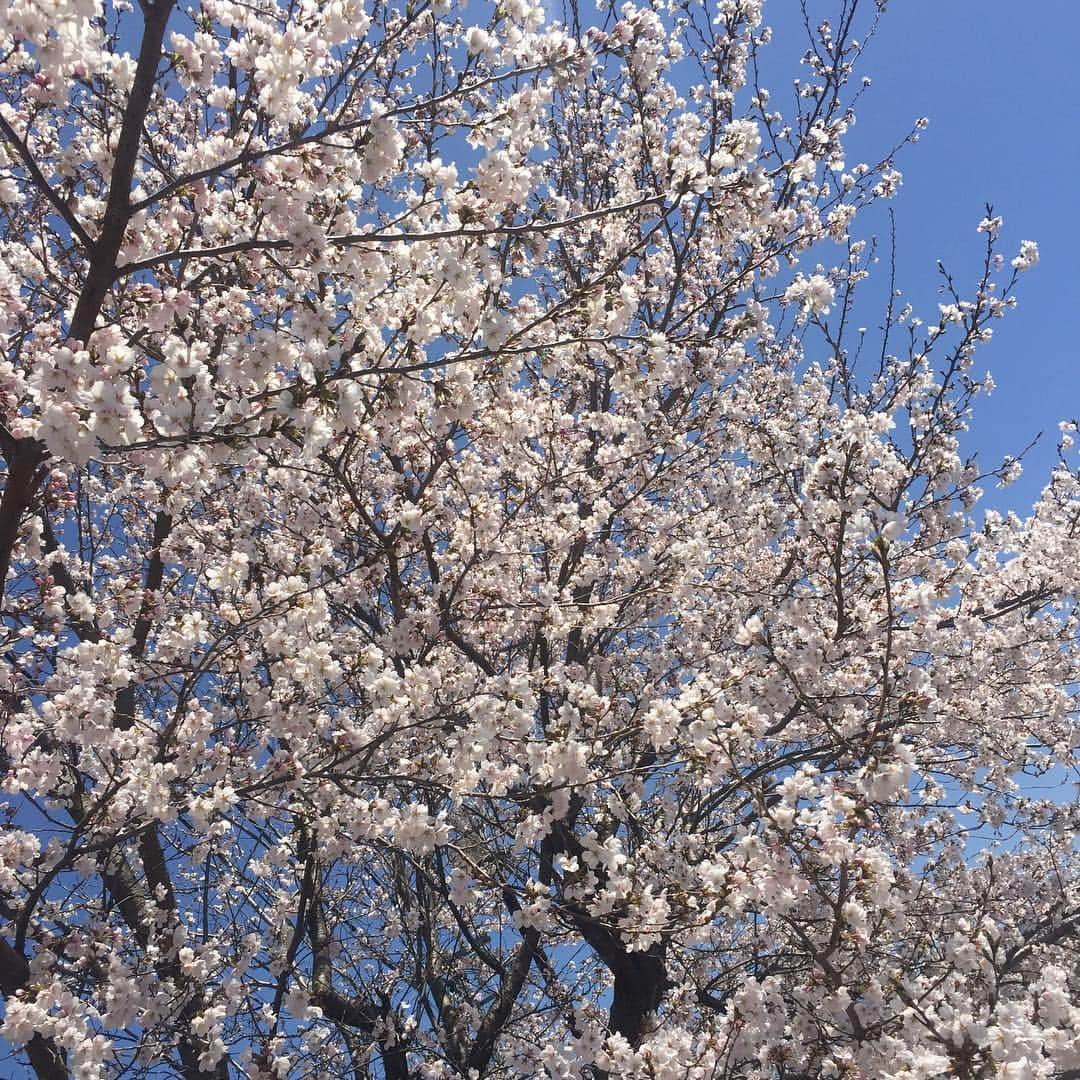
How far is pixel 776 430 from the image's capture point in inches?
234

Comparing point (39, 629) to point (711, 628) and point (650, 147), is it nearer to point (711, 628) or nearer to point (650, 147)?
point (711, 628)

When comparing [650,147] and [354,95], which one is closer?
[354,95]

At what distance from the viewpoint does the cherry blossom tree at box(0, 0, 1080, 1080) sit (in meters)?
3.71

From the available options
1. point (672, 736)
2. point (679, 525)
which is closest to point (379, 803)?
point (672, 736)

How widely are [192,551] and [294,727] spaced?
2542 mm

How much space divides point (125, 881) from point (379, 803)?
3044mm

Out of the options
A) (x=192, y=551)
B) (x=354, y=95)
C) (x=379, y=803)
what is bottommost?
(x=379, y=803)

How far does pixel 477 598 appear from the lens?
6016mm

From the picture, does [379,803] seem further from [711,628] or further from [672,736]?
[711,628]

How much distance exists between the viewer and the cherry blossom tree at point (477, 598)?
3.71 meters

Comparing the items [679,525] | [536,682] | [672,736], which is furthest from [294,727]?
[679,525]

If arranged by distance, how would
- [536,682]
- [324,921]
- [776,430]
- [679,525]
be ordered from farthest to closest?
[679,525]
[324,921]
[776,430]
[536,682]

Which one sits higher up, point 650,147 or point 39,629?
point 650,147

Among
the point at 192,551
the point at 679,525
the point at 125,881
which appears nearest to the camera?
the point at 125,881
